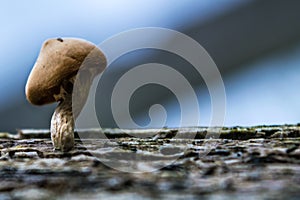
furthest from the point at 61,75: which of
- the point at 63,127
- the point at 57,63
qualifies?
the point at 63,127

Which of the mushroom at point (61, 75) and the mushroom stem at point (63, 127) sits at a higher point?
the mushroom at point (61, 75)

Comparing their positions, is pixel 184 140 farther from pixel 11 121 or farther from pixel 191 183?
pixel 11 121

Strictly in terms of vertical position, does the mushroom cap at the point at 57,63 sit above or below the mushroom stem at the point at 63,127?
above

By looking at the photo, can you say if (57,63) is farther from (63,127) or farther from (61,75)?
(63,127)

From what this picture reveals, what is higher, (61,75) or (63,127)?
(61,75)

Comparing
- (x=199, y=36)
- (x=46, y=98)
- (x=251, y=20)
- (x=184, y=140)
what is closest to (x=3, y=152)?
(x=46, y=98)

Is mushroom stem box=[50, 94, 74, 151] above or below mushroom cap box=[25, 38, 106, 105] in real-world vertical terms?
below
